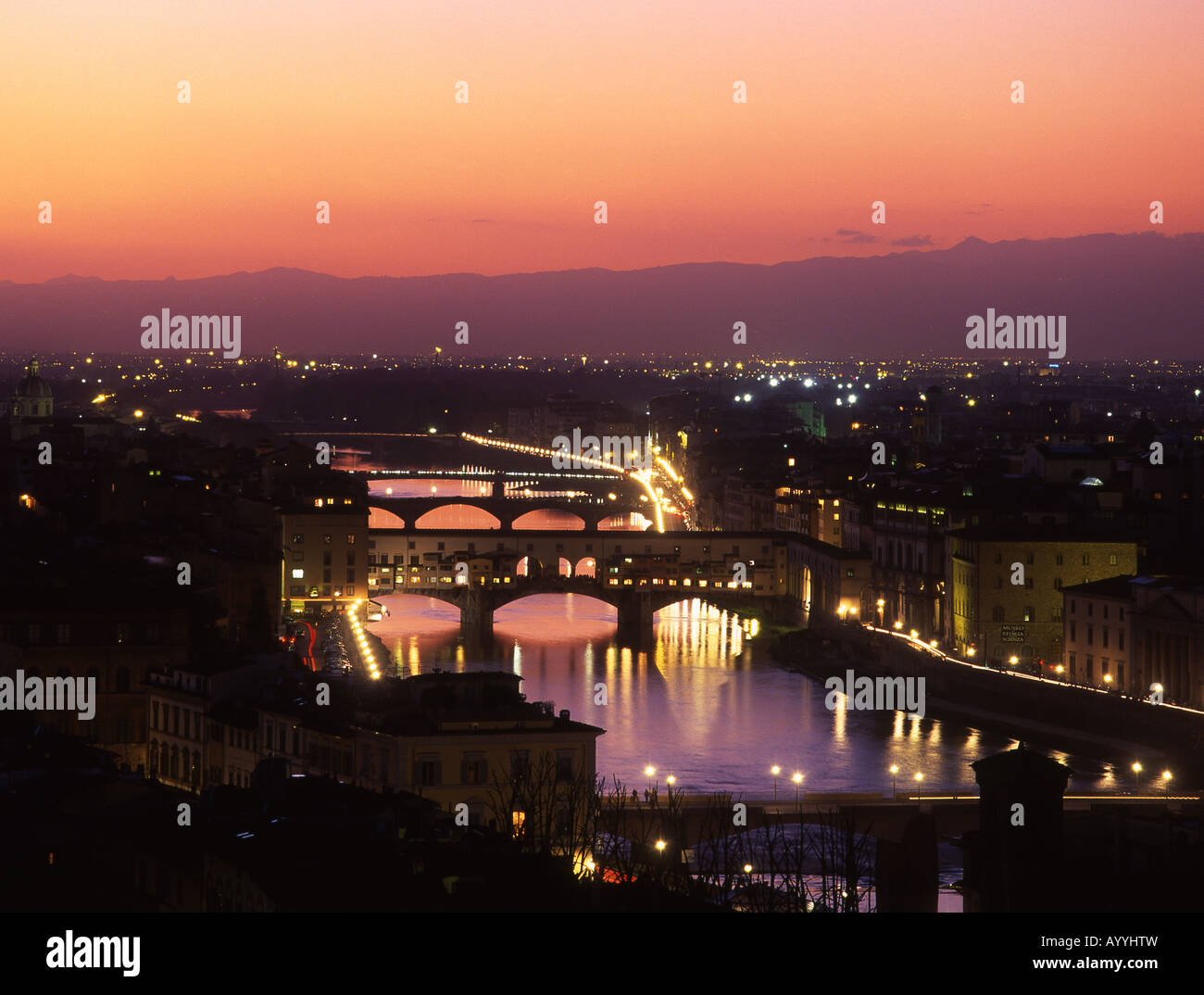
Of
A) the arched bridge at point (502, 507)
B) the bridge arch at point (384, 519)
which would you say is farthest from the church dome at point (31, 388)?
the bridge arch at point (384, 519)

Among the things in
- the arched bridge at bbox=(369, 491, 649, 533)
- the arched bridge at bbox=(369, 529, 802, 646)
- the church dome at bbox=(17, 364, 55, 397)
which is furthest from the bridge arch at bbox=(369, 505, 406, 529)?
the church dome at bbox=(17, 364, 55, 397)

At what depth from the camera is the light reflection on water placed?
16203 millimetres

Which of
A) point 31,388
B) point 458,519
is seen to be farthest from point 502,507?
point 31,388

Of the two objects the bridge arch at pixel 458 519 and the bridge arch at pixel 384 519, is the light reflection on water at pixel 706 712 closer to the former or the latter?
the bridge arch at pixel 384 519

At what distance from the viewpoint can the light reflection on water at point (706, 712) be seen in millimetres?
16203

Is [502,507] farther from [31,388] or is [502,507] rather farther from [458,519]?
[31,388]

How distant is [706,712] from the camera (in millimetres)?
19391

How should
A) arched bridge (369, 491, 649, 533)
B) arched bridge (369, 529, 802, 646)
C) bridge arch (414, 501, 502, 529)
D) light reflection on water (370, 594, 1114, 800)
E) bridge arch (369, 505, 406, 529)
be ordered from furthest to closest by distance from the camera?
bridge arch (414, 501, 502, 529) < bridge arch (369, 505, 406, 529) < arched bridge (369, 491, 649, 533) < arched bridge (369, 529, 802, 646) < light reflection on water (370, 594, 1114, 800)

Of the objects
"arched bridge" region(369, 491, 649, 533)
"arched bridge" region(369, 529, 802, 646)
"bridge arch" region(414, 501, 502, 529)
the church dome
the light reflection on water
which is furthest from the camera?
the church dome

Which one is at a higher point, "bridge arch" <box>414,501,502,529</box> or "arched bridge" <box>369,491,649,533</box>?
"arched bridge" <box>369,491,649,533</box>

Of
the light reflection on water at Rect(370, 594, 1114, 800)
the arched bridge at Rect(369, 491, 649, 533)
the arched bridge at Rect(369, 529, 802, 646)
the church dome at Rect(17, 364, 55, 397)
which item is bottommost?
the light reflection on water at Rect(370, 594, 1114, 800)

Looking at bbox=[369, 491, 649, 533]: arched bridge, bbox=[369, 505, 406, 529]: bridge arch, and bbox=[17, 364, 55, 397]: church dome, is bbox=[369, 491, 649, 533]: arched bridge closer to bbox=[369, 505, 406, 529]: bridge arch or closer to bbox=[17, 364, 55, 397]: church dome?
bbox=[369, 505, 406, 529]: bridge arch

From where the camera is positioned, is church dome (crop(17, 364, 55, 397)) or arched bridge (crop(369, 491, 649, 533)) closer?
arched bridge (crop(369, 491, 649, 533))
